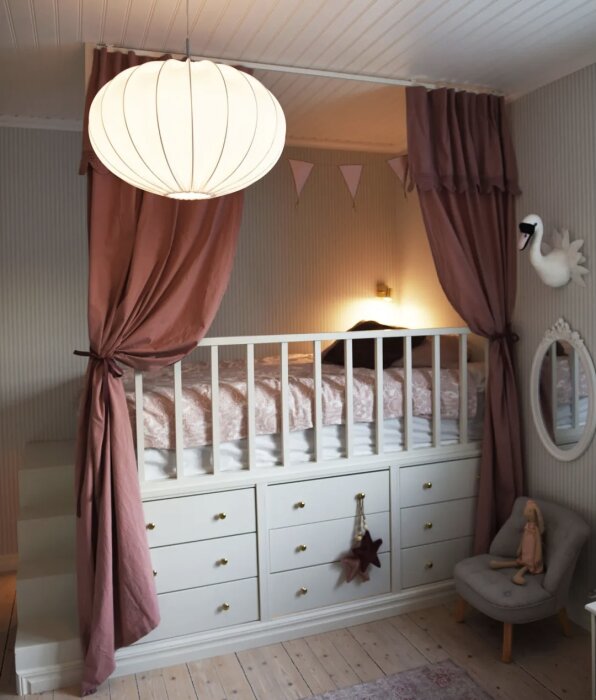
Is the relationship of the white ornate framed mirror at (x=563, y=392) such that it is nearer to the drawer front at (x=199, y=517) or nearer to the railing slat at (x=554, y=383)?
the railing slat at (x=554, y=383)

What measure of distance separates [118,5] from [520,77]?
1.78 metres

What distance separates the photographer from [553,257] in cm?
288

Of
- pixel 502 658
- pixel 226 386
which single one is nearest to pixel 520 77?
pixel 226 386

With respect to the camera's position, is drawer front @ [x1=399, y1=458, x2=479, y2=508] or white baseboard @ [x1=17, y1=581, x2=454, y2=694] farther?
drawer front @ [x1=399, y1=458, x2=479, y2=508]

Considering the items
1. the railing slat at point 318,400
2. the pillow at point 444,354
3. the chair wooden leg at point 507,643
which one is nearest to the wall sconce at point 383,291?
the pillow at point 444,354

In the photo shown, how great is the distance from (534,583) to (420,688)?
63cm

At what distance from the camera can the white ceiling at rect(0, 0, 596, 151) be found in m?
2.31

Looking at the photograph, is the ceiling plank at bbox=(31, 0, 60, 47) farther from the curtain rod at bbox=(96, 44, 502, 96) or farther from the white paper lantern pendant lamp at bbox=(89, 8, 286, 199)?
the white paper lantern pendant lamp at bbox=(89, 8, 286, 199)

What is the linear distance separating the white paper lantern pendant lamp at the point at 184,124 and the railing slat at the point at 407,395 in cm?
151

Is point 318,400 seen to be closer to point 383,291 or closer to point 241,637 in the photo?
point 241,637

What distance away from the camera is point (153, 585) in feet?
8.31

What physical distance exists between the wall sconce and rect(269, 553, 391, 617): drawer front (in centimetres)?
183

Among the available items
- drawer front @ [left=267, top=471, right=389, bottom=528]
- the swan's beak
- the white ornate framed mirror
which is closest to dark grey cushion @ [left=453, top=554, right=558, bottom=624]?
drawer front @ [left=267, top=471, right=389, bottom=528]

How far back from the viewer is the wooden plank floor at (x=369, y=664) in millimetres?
2467
